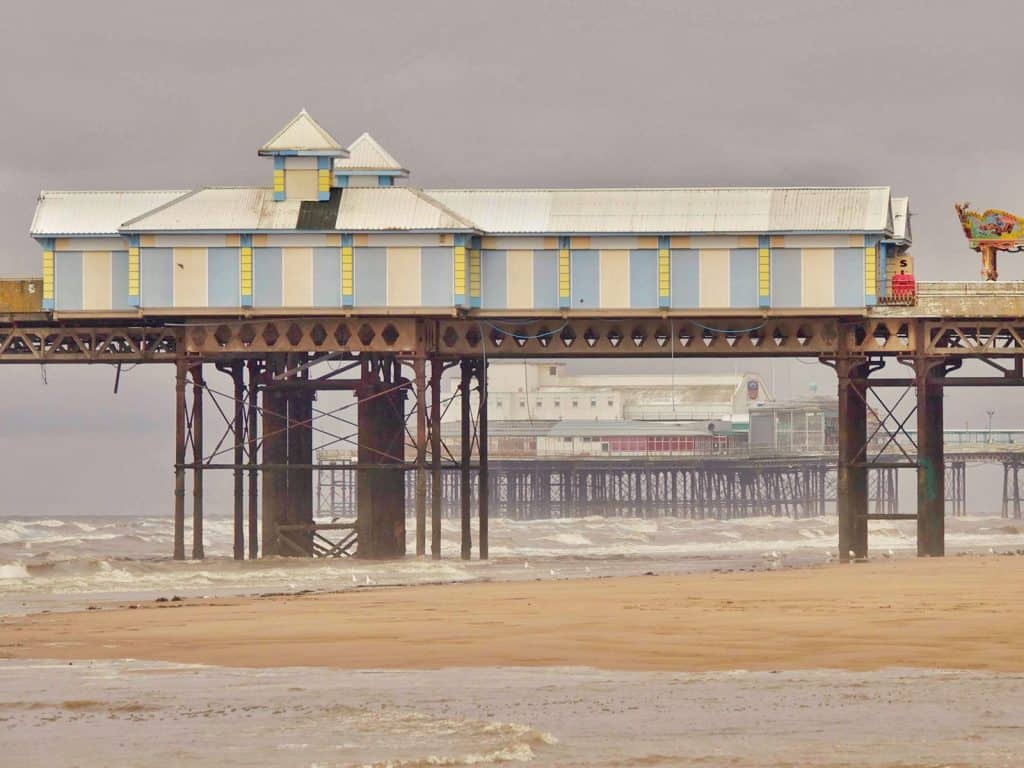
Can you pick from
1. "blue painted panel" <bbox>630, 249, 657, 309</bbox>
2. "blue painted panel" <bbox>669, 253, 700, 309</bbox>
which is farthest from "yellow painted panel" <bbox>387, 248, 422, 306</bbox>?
"blue painted panel" <bbox>669, 253, 700, 309</bbox>

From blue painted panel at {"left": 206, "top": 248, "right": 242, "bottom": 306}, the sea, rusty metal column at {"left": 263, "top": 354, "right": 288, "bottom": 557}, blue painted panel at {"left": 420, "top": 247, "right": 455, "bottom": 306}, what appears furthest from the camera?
rusty metal column at {"left": 263, "top": 354, "right": 288, "bottom": 557}

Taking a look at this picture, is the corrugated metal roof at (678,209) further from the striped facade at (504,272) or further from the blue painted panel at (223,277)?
the blue painted panel at (223,277)

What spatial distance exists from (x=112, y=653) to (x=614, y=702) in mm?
7581

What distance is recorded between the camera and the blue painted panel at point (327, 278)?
5441 cm

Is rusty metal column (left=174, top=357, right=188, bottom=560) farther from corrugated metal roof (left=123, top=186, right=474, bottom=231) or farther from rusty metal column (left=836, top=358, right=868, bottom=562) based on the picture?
rusty metal column (left=836, top=358, right=868, bottom=562)

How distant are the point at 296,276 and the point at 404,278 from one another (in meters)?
2.85

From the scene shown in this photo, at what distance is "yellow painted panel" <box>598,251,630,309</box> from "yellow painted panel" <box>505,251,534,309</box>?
6.00 feet

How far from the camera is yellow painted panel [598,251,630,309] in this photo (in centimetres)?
5450

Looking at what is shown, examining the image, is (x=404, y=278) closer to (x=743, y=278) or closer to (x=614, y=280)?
(x=614, y=280)

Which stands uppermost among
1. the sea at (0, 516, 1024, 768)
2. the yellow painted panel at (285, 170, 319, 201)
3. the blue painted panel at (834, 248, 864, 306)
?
the yellow painted panel at (285, 170, 319, 201)

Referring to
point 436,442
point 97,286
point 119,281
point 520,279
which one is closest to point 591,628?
point 520,279

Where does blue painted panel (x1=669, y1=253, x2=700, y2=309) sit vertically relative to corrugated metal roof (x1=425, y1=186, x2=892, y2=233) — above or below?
below

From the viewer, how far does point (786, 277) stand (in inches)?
2143

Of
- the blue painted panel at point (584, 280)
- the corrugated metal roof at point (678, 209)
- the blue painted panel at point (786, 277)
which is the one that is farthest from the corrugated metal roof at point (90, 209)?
the blue painted panel at point (786, 277)
